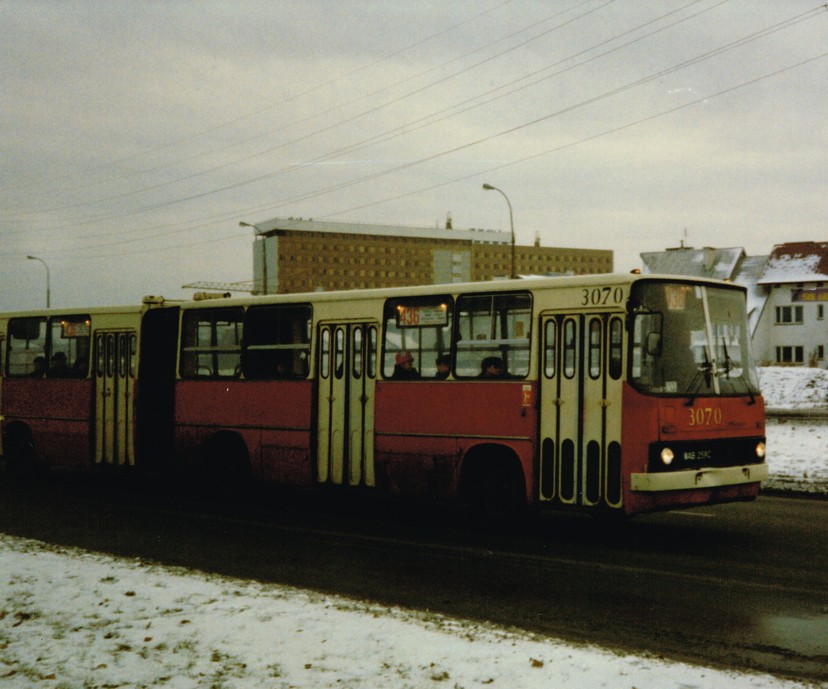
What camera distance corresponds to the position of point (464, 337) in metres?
13.2

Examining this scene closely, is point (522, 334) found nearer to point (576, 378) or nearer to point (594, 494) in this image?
point (576, 378)

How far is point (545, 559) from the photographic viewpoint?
10.8 meters

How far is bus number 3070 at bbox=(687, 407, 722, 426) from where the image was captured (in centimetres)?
1152

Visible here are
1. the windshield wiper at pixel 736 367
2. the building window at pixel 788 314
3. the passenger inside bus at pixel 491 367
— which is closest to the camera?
the windshield wiper at pixel 736 367

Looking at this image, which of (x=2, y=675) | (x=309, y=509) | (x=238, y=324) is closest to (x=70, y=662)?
(x=2, y=675)

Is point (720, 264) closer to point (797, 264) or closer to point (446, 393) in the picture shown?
point (797, 264)

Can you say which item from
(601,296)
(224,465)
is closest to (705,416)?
(601,296)

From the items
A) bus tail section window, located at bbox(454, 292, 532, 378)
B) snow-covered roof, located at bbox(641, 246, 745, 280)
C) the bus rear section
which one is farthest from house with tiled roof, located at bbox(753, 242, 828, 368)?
bus tail section window, located at bbox(454, 292, 532, 378)

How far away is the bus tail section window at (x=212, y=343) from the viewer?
1630 cm

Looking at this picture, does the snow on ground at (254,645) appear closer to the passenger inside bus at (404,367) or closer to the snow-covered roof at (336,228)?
the passenger inside bus at (404,367)

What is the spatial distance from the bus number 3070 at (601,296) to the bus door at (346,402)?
349 centimetres

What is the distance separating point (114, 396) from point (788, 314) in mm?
68248

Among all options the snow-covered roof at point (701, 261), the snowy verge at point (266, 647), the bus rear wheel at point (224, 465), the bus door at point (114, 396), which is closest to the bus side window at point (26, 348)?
the bus door at point (114, 396)

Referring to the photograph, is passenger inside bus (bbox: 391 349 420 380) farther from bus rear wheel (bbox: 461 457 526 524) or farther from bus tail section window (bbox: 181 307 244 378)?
bus tail section window (bbox: 181 307 244 378)
